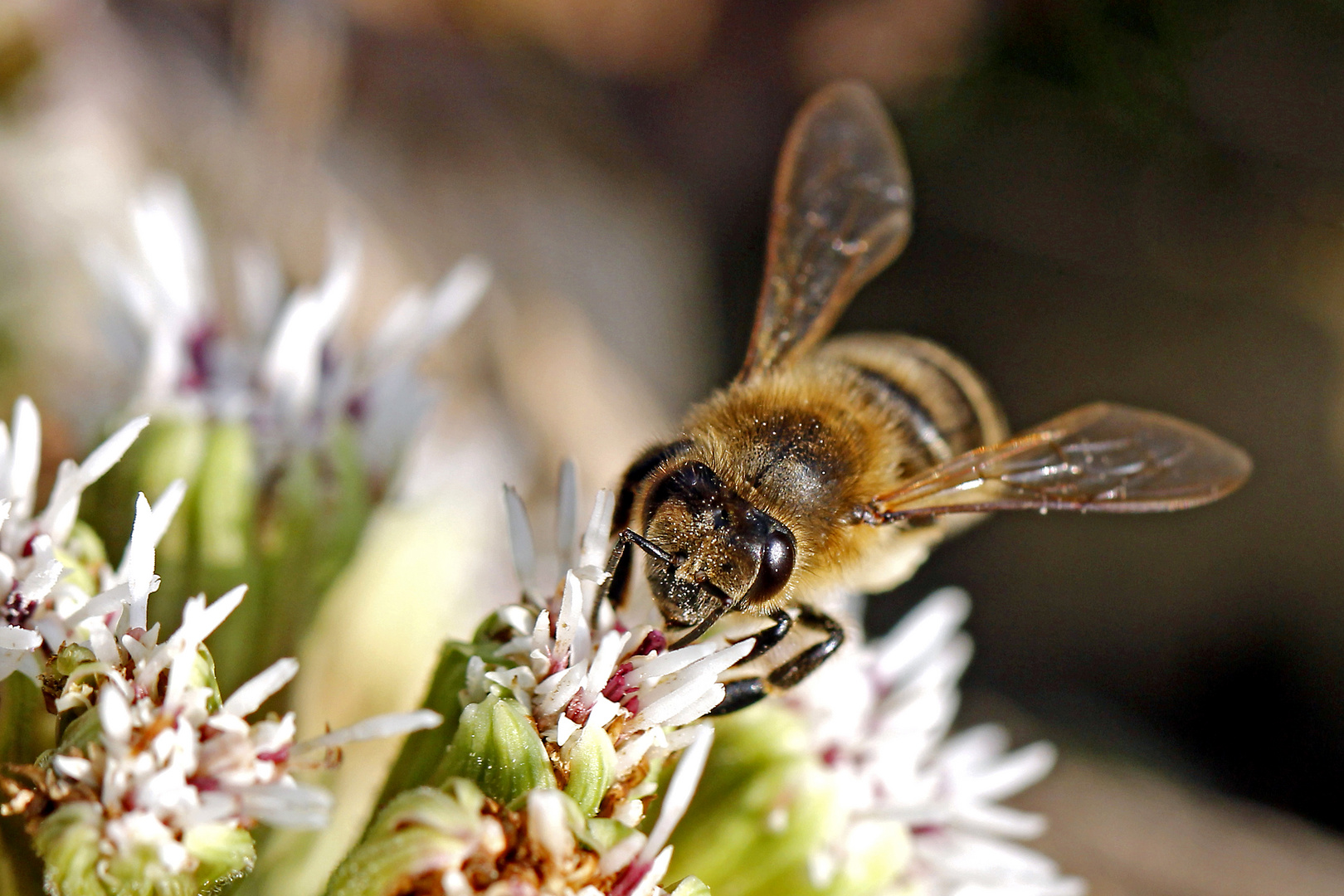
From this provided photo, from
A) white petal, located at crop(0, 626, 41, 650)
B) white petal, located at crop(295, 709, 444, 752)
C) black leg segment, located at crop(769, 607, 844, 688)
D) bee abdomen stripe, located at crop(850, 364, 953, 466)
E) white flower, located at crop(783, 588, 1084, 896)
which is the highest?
white petal, located at crop(0, 626, 41, 650)

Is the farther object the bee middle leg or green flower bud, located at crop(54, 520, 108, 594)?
the bee middle leg

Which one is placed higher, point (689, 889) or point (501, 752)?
point (501, 752)

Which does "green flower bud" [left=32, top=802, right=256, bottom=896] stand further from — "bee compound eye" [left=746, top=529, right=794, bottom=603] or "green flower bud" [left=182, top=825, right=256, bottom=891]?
"bee compound eye" [left=746, top=529, right=794, bottom=603]

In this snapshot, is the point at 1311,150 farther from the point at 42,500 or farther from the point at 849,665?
the point at 42,500

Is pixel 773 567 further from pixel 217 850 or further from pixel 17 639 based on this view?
pixel 17 639

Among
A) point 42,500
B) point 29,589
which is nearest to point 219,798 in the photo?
point 29,589

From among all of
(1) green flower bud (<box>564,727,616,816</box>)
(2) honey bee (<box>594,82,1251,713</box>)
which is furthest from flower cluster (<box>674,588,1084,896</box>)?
(1) green flower bud (<box>564,727,616,816</box>)

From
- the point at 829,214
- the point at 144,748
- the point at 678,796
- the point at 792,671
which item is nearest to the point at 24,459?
the point at 144,748
